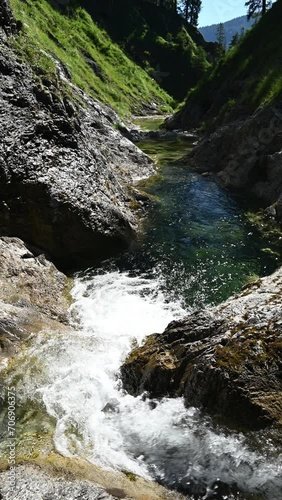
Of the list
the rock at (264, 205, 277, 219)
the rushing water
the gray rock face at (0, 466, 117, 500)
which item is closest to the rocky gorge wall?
the rushing water

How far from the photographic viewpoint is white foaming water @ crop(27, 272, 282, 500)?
6.52 m

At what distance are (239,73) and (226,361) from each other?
149 feet

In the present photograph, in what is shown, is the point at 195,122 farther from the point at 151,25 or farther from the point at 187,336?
the point at 151,25

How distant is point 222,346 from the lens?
26.9ft

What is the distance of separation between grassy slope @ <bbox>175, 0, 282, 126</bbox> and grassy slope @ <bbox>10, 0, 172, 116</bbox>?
1126 centimetres

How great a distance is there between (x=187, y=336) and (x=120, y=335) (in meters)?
3.42

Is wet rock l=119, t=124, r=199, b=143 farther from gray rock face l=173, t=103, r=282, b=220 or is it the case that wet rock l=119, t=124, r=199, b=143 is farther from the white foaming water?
the white foaming water

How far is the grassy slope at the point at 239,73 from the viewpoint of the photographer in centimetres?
3893

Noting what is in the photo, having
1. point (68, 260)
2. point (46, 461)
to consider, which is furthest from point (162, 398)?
point (68, 260)

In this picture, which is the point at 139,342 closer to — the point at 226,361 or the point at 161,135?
the point at 226,361

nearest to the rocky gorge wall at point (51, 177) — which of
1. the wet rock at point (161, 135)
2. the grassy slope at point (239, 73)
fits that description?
the grassy slope at point (239, 73)

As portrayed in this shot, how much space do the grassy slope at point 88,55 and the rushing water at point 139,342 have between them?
27654 millimetres

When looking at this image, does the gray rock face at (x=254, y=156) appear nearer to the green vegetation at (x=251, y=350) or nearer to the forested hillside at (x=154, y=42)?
the green vegetation at (x=251, y=350)

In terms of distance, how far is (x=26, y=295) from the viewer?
12789 mm
